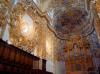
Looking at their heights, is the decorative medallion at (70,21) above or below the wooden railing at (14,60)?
above

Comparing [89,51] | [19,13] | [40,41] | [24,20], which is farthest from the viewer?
[89,51]

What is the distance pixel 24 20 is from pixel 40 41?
2.75 meters

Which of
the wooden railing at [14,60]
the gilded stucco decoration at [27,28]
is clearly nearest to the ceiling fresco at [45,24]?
the gilded stucco decoration at [27,28]

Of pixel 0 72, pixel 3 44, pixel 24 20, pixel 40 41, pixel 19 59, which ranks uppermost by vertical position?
pixel 24 20

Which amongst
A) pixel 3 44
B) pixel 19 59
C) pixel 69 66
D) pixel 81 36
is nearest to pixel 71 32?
pixel 81 36

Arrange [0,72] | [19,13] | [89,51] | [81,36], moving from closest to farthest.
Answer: [0,72]
[19,13]
[89,51]
[81,36]

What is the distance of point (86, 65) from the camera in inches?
591

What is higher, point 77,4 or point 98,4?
point 77,4

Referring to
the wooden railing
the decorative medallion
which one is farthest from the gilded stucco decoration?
the decorative medallion

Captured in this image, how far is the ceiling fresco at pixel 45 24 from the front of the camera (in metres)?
7.89

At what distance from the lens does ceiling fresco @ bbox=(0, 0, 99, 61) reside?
25.9 ft

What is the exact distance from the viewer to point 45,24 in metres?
13.3

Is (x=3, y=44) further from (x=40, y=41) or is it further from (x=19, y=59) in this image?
(x=40, y=41)

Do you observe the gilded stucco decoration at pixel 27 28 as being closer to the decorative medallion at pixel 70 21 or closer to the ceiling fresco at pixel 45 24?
the ceiling fresco at pixel 45 24
